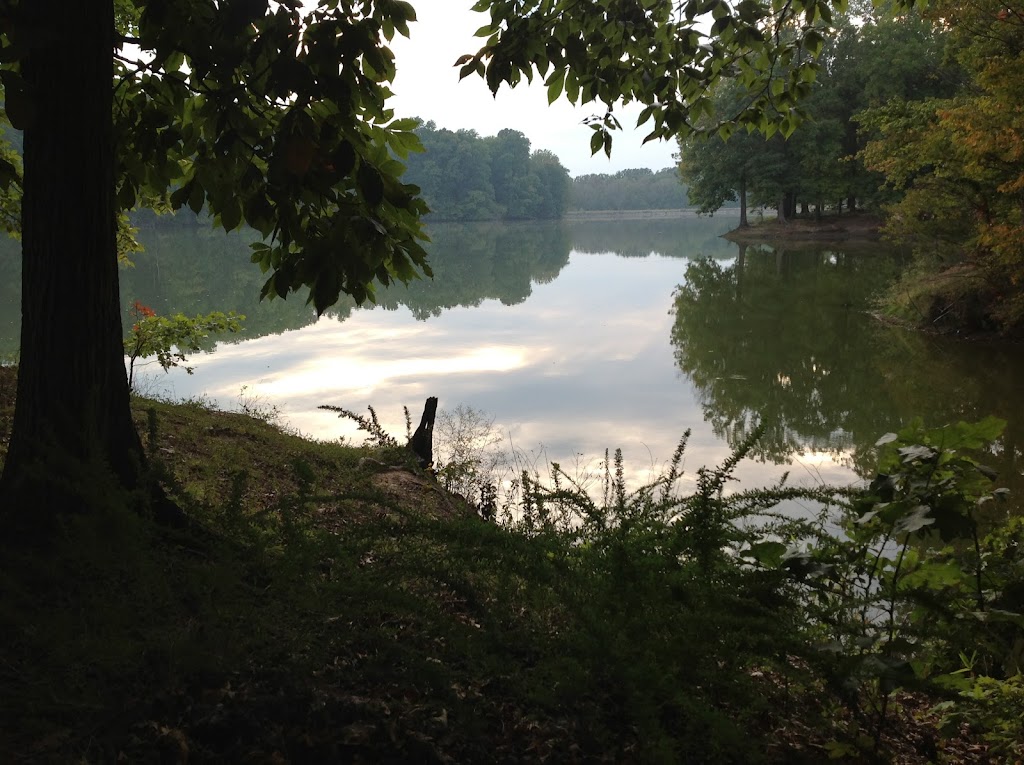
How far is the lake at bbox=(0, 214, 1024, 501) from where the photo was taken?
33.1 feet

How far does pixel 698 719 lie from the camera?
6.38 ft

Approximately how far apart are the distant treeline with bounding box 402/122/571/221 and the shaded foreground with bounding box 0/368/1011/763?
8271cm

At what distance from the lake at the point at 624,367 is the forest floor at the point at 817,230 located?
16447mm

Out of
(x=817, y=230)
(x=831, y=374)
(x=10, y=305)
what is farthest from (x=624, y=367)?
(x=817, y=230)

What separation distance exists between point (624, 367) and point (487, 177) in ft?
284

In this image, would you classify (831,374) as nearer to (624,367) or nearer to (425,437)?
(624,367)

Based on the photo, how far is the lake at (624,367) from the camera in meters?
10.1

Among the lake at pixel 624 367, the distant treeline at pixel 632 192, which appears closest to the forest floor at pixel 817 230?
the lake at pixel 624 367

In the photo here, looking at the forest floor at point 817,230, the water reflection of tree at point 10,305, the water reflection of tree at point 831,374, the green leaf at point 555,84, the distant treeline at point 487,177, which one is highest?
the distant treeline at point 487,177

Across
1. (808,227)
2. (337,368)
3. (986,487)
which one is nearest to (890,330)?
(337,368)

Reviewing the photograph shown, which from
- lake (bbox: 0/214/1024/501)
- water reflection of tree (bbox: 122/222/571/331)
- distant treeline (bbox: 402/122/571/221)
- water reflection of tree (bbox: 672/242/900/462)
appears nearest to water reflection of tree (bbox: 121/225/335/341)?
water reflection of tree (bbox: 122/222/571/331)

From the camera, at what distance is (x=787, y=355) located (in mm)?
15242

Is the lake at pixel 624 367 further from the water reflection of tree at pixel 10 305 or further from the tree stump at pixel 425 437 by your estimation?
the tree stump at pixel 425 437

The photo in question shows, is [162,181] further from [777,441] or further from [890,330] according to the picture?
[890,330]
